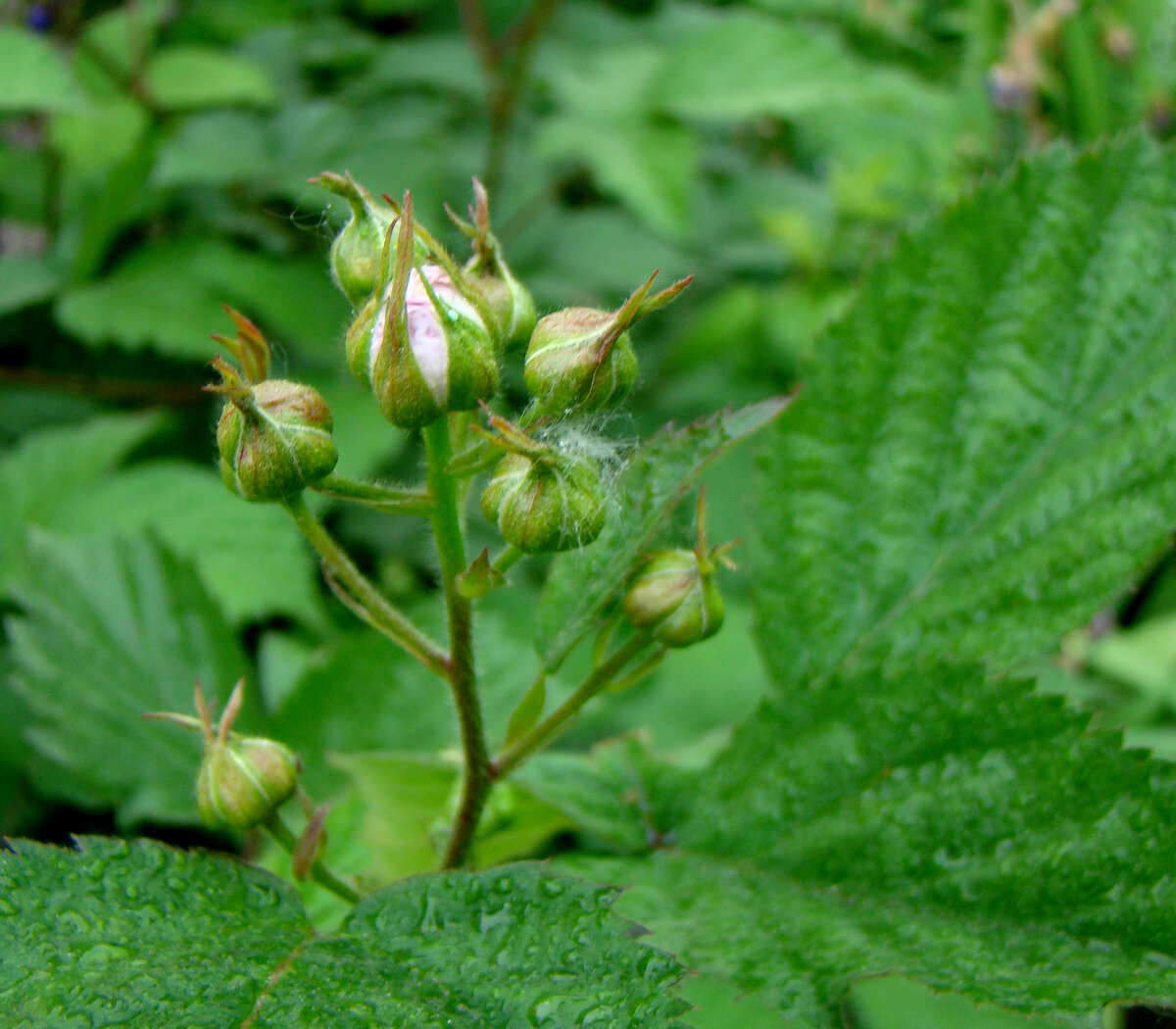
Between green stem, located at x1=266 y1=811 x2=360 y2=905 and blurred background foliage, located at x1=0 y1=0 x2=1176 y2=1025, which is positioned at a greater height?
blurred background foliage, located at x1=0 y1=0 x2=1176 y2=1025

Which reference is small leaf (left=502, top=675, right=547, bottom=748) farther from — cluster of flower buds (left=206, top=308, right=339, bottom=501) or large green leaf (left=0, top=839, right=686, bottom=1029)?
cluster of flower buds (left=206, top=308, right=339, bottom=501)

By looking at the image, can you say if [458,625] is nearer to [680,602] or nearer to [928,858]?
[680,602]

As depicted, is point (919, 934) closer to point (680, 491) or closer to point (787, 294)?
point (680, 491)

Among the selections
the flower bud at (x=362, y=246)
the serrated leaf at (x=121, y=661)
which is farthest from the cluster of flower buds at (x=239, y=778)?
the serrated leaf at (x=121, y=661)

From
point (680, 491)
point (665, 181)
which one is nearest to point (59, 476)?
point (665, 181)

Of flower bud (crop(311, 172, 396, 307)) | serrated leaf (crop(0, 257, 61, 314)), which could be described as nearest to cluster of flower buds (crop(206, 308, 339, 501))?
flower bud (crop(311, 172, 396, 307))

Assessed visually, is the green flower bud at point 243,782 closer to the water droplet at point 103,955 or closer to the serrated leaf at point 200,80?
the water droplet at point 103,955
